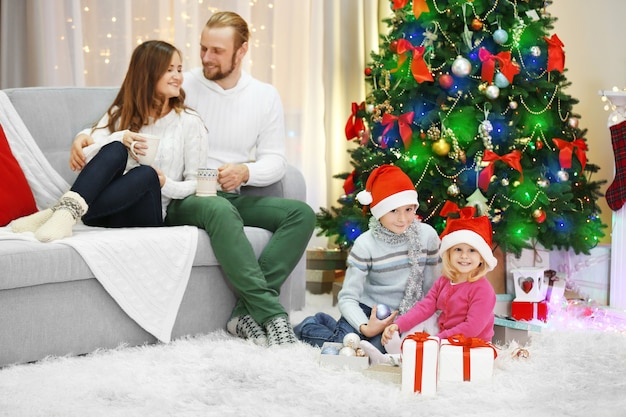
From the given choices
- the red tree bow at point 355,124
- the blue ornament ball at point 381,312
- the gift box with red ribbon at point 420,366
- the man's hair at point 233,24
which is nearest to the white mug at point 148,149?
the man's hair at point 233,24

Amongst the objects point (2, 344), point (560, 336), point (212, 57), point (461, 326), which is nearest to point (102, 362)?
point (2, 344)

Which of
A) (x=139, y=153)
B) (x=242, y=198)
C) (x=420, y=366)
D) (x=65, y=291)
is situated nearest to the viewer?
(x=420, y=366)

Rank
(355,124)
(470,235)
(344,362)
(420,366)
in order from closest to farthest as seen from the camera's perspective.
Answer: (420,366) < (344,362) < (470,235) < (355,124)

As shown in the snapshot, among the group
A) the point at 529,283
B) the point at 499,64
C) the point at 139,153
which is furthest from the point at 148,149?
the point at 529,283

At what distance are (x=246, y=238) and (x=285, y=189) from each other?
1.50 ft

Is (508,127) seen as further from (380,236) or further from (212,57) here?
(212,57)

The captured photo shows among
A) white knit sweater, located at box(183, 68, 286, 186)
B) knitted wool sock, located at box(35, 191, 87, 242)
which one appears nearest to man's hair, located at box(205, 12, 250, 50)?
white knit sweater, located at box(183, 68, 286, 186)

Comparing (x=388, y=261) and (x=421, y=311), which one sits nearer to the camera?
(x=421, y=311)

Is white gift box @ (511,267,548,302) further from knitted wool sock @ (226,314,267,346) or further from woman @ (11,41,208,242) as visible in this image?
woman @ (11,41,208,242)

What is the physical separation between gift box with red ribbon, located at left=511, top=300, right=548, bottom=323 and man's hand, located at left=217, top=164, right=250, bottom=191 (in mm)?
1184

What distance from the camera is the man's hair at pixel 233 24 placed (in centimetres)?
312

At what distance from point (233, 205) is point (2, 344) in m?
0.96

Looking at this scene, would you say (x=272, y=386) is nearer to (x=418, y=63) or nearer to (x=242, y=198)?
(x=242, y=198)

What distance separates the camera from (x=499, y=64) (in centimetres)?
325
